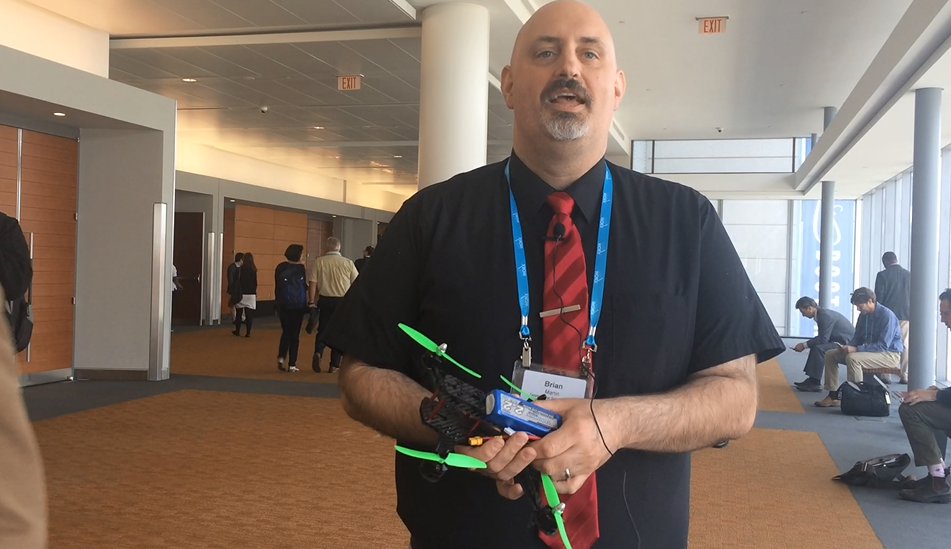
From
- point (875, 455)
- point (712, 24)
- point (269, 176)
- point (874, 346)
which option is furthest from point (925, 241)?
point (269, 176)

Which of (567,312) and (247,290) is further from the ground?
(567,312)

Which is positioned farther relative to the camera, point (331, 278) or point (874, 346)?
point (331, 278)

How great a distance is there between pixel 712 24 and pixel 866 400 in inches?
170

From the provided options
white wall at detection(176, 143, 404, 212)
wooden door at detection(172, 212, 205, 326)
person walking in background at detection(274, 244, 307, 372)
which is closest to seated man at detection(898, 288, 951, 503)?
person walking in background at detection(274, 244, 307, 372)

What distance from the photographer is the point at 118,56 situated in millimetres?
9820

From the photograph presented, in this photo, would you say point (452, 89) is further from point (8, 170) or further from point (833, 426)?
point (833, 426)

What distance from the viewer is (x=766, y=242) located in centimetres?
A: 1930

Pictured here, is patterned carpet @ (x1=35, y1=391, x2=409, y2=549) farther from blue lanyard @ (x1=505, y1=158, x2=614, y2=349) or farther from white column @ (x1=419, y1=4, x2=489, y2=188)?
blue lanyard @ (x1=505, y1=158, x2=614, y2=349)

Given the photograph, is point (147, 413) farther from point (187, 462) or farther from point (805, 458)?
point (805, 458)

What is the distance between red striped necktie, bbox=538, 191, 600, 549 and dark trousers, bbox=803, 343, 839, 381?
976cm

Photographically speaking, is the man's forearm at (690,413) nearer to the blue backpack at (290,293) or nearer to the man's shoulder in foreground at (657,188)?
the man's shoulder in foreground at (657,188)

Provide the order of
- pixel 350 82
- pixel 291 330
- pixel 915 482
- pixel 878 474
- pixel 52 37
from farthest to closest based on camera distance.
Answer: pixel 350 82
pixel 291 330
pixel 52 37
pixel 878 474
pixel 915 482

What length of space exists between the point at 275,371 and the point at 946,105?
27.1 ft

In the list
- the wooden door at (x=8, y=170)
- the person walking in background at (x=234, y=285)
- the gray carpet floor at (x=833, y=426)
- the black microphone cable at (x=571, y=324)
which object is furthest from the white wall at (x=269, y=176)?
the black microphone cable at (x=571, y=324)
